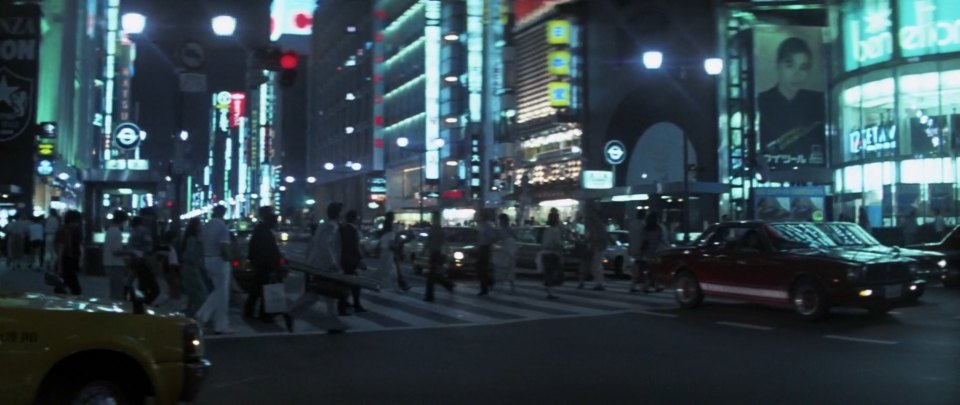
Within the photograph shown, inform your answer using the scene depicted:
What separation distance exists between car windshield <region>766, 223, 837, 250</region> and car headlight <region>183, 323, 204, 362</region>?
10168 millimetres

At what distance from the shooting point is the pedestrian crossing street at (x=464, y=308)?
42.9ft

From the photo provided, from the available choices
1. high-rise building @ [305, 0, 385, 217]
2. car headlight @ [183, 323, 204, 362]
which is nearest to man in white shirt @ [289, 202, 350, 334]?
car headlight @ [183, 323, 204, 362]

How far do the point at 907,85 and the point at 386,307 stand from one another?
3129cm

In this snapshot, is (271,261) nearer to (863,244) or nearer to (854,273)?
(854,273)

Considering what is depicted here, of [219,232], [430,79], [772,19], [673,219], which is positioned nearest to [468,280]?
[219,232]

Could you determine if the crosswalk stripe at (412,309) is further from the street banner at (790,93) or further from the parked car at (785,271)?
the street banner at (790,93)

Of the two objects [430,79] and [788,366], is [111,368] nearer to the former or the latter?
[788,366]

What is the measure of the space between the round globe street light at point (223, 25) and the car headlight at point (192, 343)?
33.6 ft

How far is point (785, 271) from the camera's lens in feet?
44.3

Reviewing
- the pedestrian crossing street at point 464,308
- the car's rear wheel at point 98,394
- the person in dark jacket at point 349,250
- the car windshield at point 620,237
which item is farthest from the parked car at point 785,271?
the car's rear wheel at point 98,394

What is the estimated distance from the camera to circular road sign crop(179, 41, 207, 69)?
48.9ft

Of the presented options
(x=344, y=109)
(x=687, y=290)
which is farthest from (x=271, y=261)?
(x=344, y=109)

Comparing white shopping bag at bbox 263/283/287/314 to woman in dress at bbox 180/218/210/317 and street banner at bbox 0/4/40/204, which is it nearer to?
woman in dress at bbox 180/218/210/317

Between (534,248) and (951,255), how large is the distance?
10171 mm
